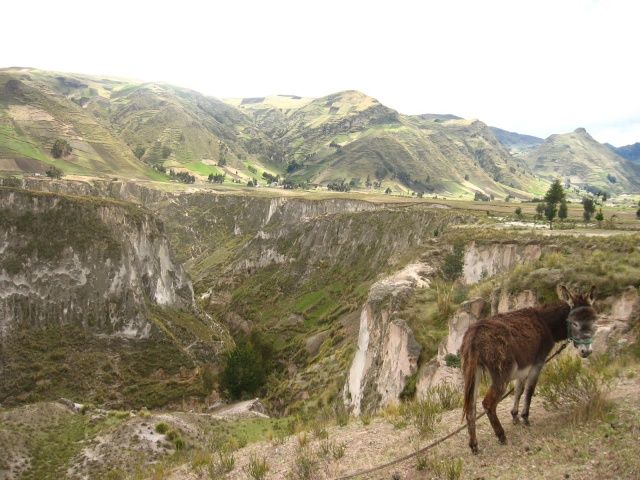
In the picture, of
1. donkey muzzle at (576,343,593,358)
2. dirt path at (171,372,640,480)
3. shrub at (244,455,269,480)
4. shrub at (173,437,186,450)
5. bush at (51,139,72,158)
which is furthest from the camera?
bush at (51,139,72,158)

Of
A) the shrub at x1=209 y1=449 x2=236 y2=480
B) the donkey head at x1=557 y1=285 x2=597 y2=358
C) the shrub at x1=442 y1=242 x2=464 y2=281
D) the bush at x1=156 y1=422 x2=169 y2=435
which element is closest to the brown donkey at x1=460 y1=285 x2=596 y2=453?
the donkey head at x1=557 y1=285 x2=597 y2=358

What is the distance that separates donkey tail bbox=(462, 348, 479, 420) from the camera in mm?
7453

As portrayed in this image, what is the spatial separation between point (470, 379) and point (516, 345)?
40.8 inches

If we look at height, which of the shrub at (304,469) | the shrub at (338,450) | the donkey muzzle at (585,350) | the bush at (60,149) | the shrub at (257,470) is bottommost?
the shrub at (257,470)

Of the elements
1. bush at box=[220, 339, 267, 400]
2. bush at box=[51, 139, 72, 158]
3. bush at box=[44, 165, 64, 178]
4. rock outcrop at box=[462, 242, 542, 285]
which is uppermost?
bush at box=[51, 139, 72, 158]

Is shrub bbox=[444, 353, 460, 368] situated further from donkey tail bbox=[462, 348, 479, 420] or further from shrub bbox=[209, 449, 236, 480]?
donkey tail bbox=[462, 348, 479, 420]

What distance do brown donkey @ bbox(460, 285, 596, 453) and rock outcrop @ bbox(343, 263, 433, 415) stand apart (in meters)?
15.4

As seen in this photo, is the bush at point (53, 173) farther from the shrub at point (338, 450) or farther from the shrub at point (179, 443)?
the shrub at point (338, 450)

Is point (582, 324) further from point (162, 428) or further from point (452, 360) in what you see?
point (162, 428)

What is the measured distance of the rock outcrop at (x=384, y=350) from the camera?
85.0ft

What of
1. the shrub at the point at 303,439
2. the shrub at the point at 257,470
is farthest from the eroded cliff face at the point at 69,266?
the shrub at the point at 257,470

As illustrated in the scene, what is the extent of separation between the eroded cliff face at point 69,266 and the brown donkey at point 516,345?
64.7 metres

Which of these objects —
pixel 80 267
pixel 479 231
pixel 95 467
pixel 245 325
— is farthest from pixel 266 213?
pixel 95 467

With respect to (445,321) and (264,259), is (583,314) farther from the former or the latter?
(264,259)
